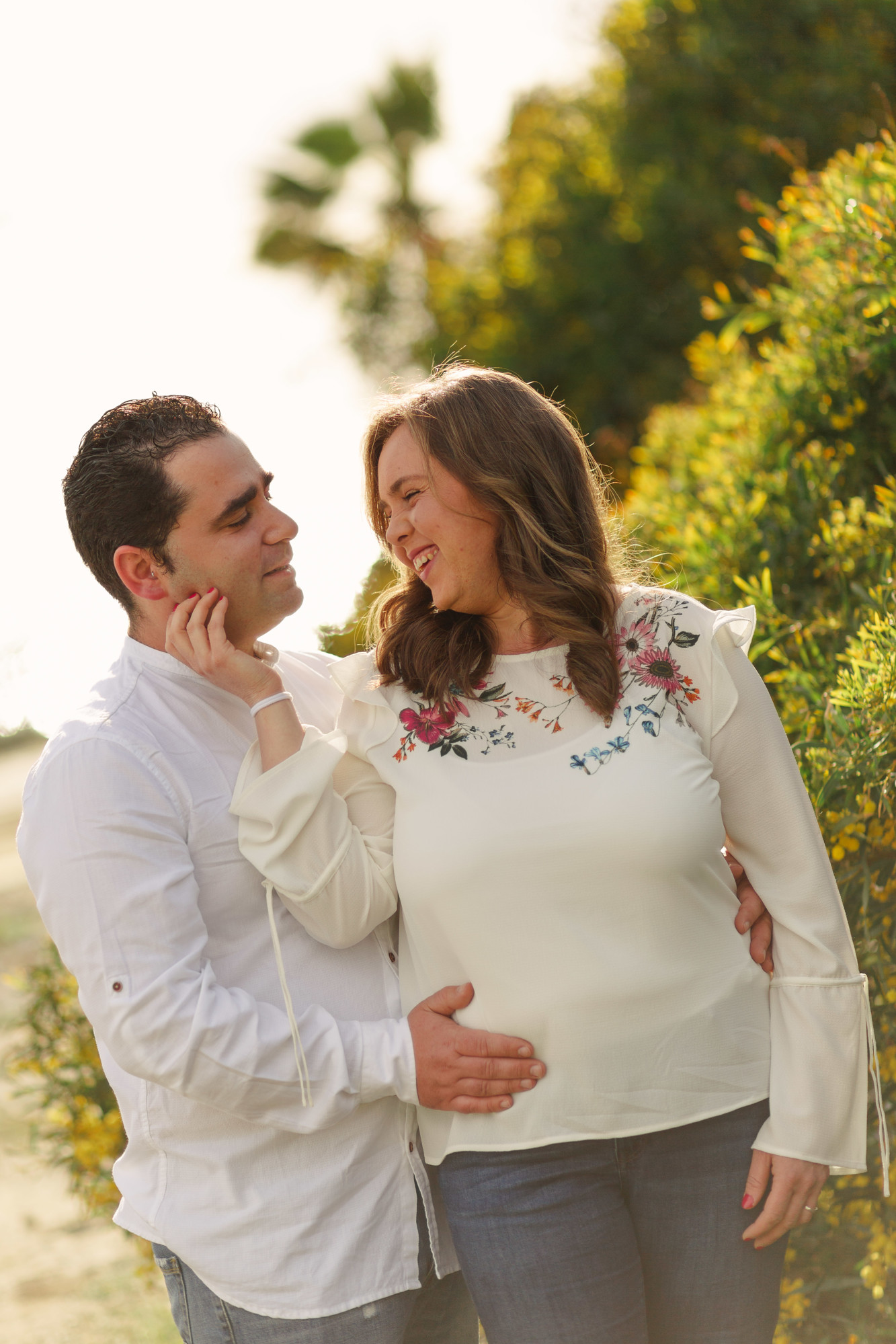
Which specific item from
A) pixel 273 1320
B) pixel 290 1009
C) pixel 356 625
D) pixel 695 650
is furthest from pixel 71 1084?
pixel 695 650

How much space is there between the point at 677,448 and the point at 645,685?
117 inches

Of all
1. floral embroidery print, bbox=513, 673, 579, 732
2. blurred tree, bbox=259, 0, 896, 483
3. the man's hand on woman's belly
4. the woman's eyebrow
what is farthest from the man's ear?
blurred tree, bbox=259, 0, 896, 483

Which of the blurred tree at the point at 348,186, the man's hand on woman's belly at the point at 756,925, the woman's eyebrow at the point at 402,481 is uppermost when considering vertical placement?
the blurred tree at the point at 348,186

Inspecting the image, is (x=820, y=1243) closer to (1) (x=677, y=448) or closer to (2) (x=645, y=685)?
(2) (x=645, y=685)

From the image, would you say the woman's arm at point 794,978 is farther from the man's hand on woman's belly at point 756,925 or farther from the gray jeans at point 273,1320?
the gray jeans at point 273,1320

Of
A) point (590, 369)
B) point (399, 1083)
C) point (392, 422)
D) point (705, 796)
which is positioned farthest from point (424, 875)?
point (590, 369)

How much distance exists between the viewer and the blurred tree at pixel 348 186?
13500 millimetres

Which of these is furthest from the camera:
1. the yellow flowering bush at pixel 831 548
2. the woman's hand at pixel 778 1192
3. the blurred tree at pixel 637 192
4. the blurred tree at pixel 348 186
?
the blurred tree at pixel 348 186

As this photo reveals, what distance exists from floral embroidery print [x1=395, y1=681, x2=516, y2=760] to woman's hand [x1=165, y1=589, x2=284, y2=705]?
0.25 m

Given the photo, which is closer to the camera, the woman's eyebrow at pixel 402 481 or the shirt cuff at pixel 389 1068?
the shirt cuff at pixel 389 1068

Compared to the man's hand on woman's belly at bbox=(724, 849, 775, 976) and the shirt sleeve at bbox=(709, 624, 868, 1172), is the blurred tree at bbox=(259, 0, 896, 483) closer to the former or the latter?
the shirt sleeve at bbox=(709, 624, 868, 1172)

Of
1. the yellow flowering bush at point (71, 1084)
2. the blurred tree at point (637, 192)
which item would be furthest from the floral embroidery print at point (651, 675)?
the blurred tree at point (637, 192)

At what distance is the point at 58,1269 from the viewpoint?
498 cm

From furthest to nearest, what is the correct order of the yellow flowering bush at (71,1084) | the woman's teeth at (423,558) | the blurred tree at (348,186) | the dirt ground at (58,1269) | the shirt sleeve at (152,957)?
the blurred tree at (348,186) < the dirt ground at (58,1269) < the yellow flowering bush at (71,1084) < the woman's teeth at (423,558) < the shirt sleeve at (152,957)
